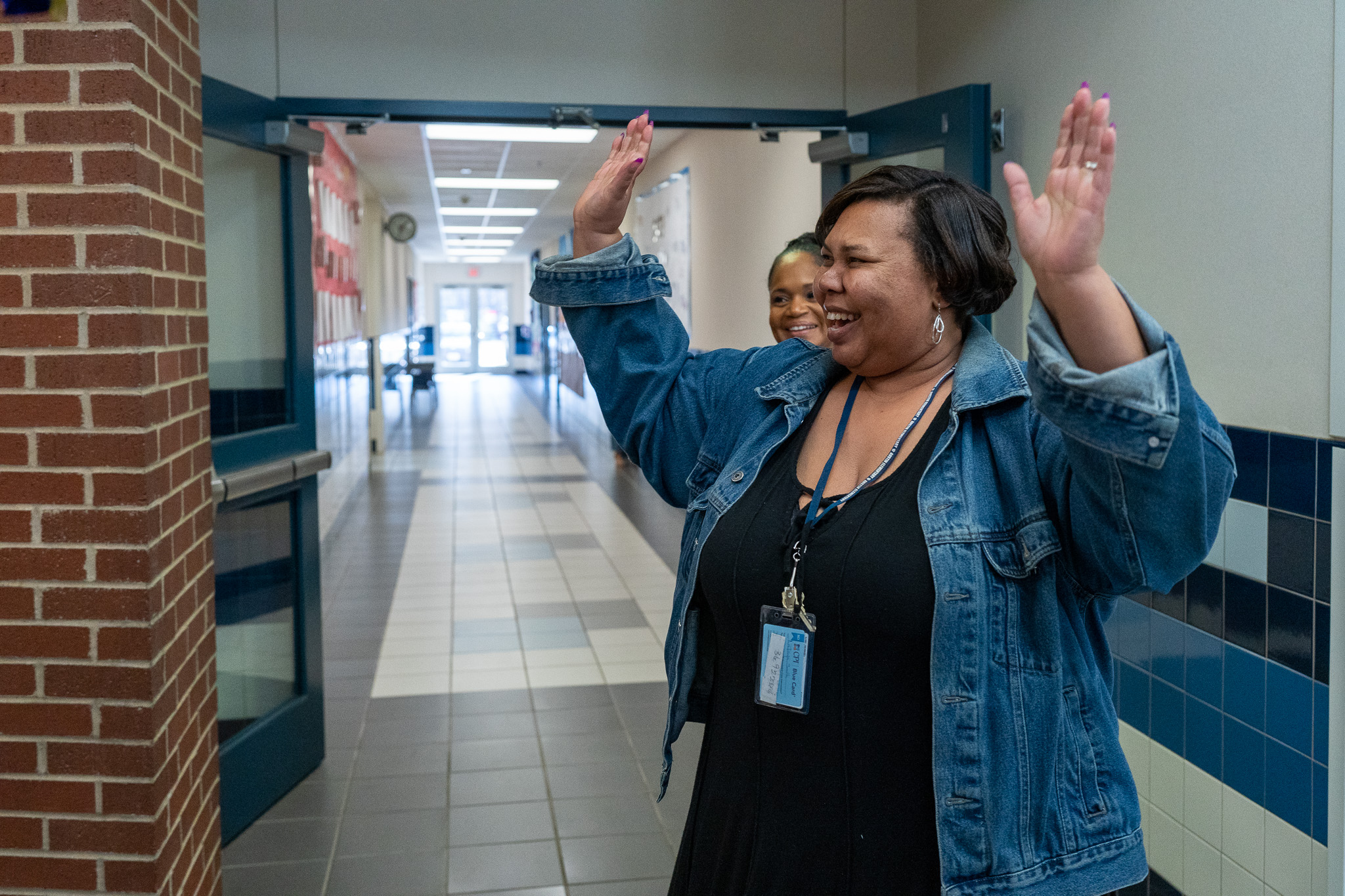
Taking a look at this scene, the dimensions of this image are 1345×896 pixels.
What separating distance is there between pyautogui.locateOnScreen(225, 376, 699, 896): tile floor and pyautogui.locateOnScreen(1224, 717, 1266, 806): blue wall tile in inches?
60.3

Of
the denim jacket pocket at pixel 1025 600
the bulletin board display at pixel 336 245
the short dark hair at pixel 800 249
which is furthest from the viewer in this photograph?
the bulletin board display at pixel 336 245

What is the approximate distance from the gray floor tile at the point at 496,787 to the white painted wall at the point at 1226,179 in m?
2.42

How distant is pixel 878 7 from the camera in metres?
4.02

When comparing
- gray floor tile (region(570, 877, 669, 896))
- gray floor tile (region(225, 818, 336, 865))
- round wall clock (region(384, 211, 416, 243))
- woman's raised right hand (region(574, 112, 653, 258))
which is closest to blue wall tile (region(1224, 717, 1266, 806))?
gray floor tile (region(570, 877, 669, 896))

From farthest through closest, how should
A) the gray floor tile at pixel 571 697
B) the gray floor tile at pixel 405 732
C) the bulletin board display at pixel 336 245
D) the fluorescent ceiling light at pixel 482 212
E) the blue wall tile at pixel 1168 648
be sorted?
1. the fluorescent ceiling light at pixel 482 212
2. the bulletin board display at pixel 336 245
3. the gray floor tile at pixel 571 697
4. the gray floor tile at pixel 405 732
5. the blue wall tile at pixel 1168 648

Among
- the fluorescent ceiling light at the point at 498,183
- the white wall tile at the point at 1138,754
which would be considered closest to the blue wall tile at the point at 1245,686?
the white wall tile at the point at 1138,754

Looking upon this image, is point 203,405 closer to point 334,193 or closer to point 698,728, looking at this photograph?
point 698,728

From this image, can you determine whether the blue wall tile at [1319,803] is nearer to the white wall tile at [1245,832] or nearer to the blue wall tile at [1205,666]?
the white wall tile at [1245,832]

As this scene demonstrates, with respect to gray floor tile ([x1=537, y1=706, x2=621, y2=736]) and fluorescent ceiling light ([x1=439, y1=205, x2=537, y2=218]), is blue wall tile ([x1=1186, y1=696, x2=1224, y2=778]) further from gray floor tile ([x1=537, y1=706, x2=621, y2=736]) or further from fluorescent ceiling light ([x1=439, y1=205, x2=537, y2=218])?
fluorescent ceiling light ([x1=439, y1=205, x2=537, y2=218])

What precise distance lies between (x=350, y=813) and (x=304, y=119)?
2.25 m

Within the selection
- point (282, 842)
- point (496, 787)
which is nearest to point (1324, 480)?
point (496, 787)

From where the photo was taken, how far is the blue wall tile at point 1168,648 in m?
2.63

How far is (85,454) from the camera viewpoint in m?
2.12

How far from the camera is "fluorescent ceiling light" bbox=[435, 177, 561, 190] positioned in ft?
41.9
